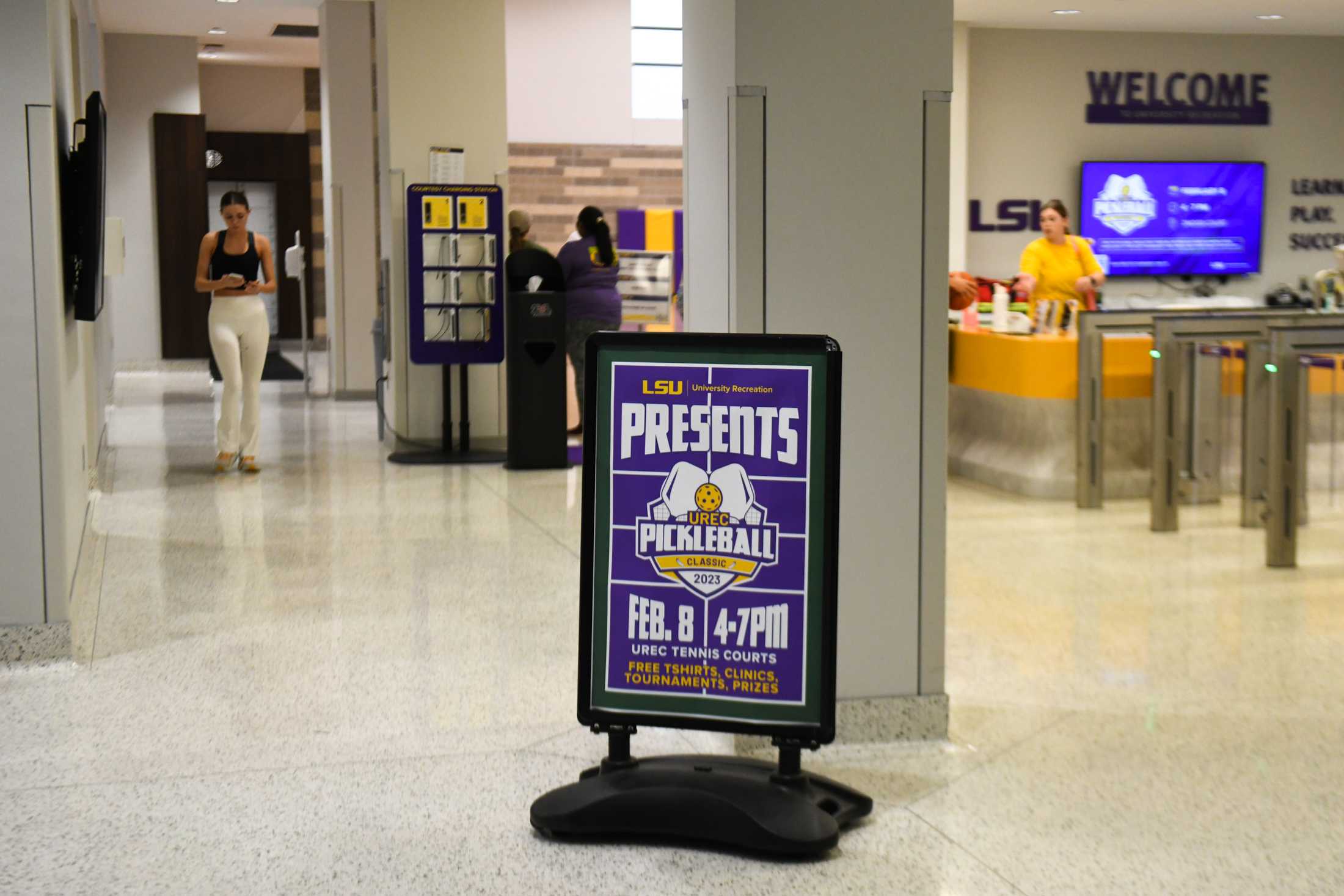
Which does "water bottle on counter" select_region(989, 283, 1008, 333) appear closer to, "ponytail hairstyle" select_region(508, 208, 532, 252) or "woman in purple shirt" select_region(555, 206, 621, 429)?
"woman in purple shirt" select_region(555, 206, 621, 429)

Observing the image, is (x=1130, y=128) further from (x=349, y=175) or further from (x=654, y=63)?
(x=349, y=175)

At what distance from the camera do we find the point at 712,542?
2965mm

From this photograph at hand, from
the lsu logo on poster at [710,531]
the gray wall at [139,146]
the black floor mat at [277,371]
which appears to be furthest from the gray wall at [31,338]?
the gray wall at [139,146]

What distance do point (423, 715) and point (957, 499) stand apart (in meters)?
4.07

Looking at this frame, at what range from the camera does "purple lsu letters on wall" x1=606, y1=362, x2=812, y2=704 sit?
295cm

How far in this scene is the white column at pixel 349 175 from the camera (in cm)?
1209

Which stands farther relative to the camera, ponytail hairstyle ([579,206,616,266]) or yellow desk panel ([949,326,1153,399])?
ponytail hairstyle ([579,206,616,266])

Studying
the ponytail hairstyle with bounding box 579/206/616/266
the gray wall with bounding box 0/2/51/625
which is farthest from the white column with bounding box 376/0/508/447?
the gray wall with bounding box 0/2/51/625

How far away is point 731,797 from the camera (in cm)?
293

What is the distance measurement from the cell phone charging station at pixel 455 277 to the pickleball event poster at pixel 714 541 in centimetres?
595

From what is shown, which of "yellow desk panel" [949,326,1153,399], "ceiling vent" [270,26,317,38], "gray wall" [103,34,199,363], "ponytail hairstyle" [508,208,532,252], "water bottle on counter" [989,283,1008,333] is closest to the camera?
"yellow desk panel" [949,326,1153,399]

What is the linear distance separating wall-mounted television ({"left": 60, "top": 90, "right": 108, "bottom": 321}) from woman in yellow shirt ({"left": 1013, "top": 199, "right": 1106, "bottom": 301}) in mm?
5226

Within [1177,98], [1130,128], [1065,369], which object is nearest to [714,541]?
[1065,369]

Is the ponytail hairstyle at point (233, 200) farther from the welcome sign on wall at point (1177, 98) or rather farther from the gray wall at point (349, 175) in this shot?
the welcome sign on wall at point (1177, 98)
